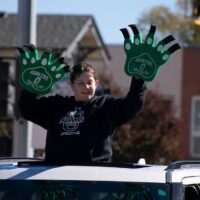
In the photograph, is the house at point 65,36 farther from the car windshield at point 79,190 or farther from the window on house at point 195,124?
the car windshield at point 79,190

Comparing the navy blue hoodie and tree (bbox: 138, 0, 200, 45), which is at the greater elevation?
tree (bbox: 138, 0, 200, 45)

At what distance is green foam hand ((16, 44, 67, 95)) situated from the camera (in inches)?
217

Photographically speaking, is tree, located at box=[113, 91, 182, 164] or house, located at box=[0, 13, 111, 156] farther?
tree, located at box=[113, 91, 182, 164]

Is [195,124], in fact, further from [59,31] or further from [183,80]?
[59,31]

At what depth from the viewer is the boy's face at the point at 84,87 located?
5.28 m

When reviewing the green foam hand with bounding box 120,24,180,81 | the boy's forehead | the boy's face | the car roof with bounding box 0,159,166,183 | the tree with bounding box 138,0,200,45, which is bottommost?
the car roof with bounding box 0,159,166,183

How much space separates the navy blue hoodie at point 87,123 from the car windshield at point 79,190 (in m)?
0.45

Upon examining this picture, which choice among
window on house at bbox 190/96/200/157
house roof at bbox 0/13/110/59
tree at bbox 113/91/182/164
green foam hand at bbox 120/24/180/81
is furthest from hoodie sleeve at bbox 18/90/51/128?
window on house at bbox 190/96/200/157

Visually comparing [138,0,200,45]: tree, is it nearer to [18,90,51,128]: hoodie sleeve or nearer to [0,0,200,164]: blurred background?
[0,0,200,164]: blurred background

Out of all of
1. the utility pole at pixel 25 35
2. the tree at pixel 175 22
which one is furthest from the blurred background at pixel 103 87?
the tree at pixel 175 22

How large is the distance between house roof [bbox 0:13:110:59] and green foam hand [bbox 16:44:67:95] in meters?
14.9

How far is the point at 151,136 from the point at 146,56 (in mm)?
16521

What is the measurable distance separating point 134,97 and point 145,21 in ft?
177

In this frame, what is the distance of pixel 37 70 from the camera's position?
18.1 ft
